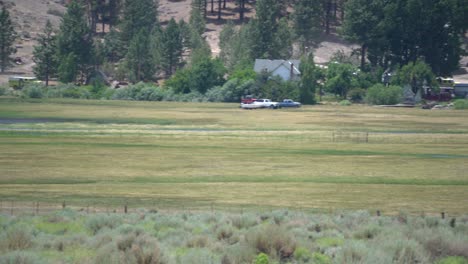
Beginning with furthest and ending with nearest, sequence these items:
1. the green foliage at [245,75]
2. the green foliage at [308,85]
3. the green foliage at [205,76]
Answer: the green foliage at [205,76]
the green foliage at [245,75]
the green foliage at [308,85]

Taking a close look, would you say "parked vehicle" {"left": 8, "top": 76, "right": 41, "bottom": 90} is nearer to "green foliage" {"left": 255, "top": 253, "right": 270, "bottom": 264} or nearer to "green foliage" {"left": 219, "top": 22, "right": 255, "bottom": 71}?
"green foliage" {"left": 219, "top": 22, "right": 255, "bottom": 71}

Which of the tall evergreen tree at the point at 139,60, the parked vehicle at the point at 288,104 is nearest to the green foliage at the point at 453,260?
the parked vehicle at the point at 288,104

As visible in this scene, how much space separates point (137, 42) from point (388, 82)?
38.3 metres

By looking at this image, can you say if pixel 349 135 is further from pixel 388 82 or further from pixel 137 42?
pixel 137 42

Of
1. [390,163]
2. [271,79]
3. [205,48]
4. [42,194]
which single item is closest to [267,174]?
[390,163]

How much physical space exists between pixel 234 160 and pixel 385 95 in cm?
6189

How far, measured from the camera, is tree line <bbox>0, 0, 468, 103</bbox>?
4584 inches

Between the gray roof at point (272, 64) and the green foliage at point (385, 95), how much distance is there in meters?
14.6

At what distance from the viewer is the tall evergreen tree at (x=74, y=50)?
404 ft

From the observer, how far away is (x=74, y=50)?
126625mm

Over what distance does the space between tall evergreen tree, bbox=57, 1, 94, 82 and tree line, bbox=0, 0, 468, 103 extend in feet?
0.51

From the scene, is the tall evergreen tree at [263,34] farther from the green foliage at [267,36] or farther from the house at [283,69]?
the house at [283,69]

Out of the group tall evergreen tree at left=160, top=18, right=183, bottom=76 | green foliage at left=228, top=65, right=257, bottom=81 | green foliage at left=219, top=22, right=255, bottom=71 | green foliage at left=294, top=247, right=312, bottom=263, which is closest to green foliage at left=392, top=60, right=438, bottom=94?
green foliage at left=228, top=65, right=257, bottom=81

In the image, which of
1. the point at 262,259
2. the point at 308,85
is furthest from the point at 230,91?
the point at 262,259
